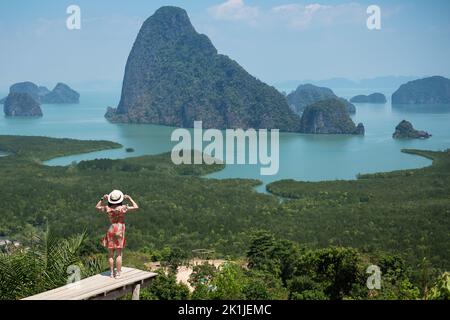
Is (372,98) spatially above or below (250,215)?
above

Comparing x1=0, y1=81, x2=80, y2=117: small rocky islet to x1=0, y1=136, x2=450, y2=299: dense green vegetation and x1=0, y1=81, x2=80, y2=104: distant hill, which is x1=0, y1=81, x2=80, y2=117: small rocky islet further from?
x1=0, y1=136, x2=450, y2=299: dense green vegetation

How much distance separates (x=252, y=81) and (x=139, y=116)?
47.2ft

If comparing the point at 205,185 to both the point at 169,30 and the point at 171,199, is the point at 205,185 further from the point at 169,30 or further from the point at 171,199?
the point at 169,30

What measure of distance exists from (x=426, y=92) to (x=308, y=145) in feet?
212

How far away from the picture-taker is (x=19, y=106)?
7669 cm

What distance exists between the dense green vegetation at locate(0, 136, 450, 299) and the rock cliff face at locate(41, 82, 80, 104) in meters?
86.2

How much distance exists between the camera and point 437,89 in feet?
331

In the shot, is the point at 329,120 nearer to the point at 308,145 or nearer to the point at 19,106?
the point at 308,145

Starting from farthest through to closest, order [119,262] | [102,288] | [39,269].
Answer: [39,269] < [119,262] < [102,288]

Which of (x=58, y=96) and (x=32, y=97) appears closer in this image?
(x=32, y=97)

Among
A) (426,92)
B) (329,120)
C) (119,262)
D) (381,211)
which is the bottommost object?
(381,211)

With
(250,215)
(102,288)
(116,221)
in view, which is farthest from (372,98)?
(102,288)
